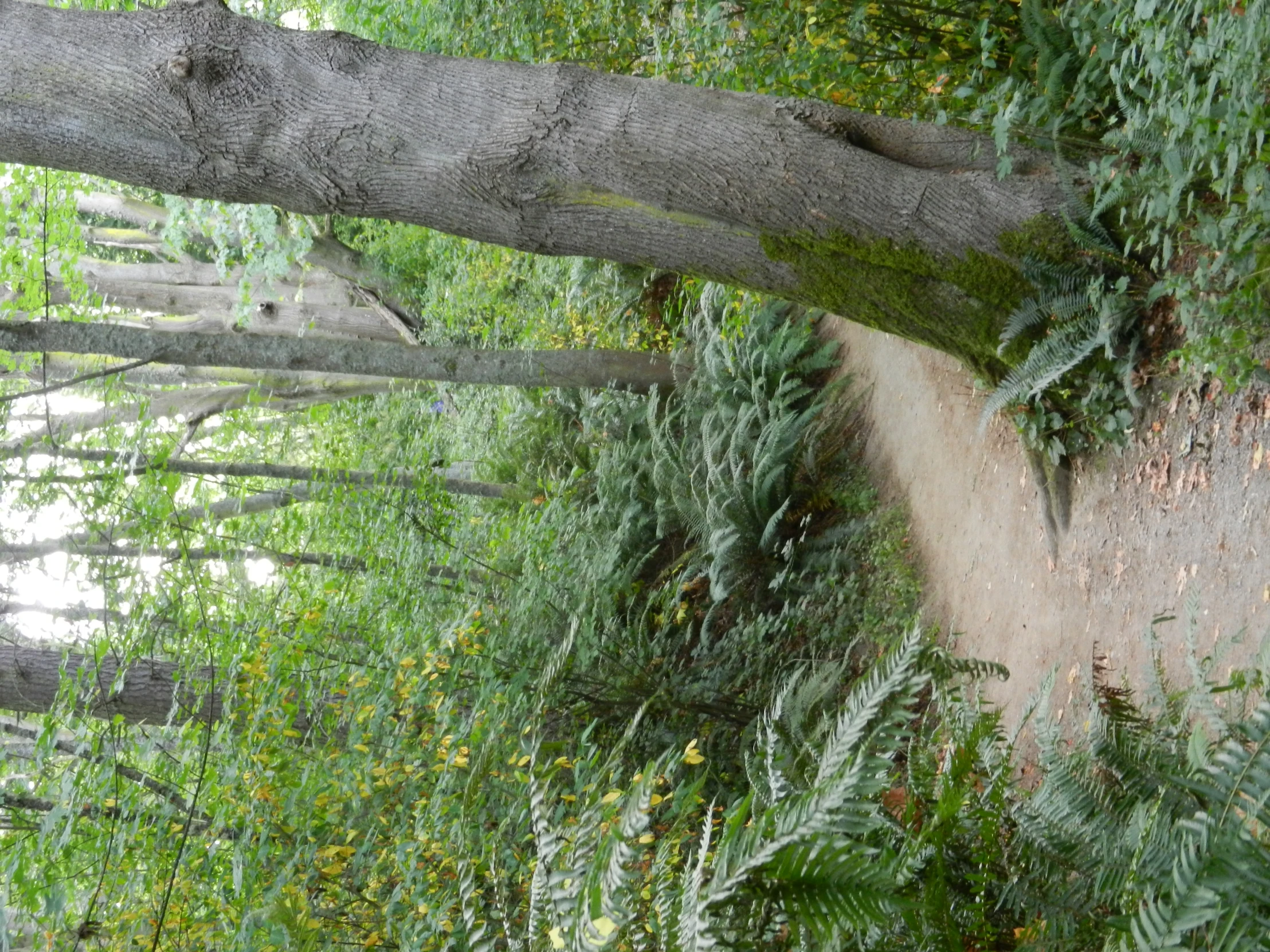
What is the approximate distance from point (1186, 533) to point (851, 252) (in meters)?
1.70

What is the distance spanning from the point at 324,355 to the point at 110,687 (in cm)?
210

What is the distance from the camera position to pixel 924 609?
20.4 feet

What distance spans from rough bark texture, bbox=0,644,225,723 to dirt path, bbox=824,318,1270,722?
4.15m

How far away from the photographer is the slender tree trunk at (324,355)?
5.19 metres

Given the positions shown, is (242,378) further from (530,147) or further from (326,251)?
(530,147)

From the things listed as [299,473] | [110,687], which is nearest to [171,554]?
[299,473]

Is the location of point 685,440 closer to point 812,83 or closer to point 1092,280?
point 812,83

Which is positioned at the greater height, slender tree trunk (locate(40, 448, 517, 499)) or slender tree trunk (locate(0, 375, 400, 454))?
slender tree trunk (locate(40, 448, 517, 499))

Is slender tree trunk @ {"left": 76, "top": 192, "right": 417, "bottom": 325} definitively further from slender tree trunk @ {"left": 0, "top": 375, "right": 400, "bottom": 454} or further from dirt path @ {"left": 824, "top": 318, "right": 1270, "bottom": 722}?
dirt path @ {"left": 824, "top": 318, "right": 1270, "bottom": 722}

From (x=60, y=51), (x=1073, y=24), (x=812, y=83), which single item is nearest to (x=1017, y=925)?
(x=1073, y=24)

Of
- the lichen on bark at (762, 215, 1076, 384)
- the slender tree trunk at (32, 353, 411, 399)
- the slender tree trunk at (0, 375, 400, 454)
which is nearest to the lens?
the lichen on bark at (762, 215, 1076, 384)

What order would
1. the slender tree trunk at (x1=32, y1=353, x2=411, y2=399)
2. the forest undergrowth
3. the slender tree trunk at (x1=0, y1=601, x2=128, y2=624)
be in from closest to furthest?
the forest undergrowth < the slender tree trunk at (x1=0, y1=601, x2=128, y2=624) < the slender tree trunk at (x1=32, y1=353, x2=411, y2=399)

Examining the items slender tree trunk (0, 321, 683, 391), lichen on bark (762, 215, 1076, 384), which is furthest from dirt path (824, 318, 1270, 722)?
slender tree trunk (0, 321, 683, 391)

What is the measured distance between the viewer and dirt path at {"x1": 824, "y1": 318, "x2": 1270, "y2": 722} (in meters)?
3.75
